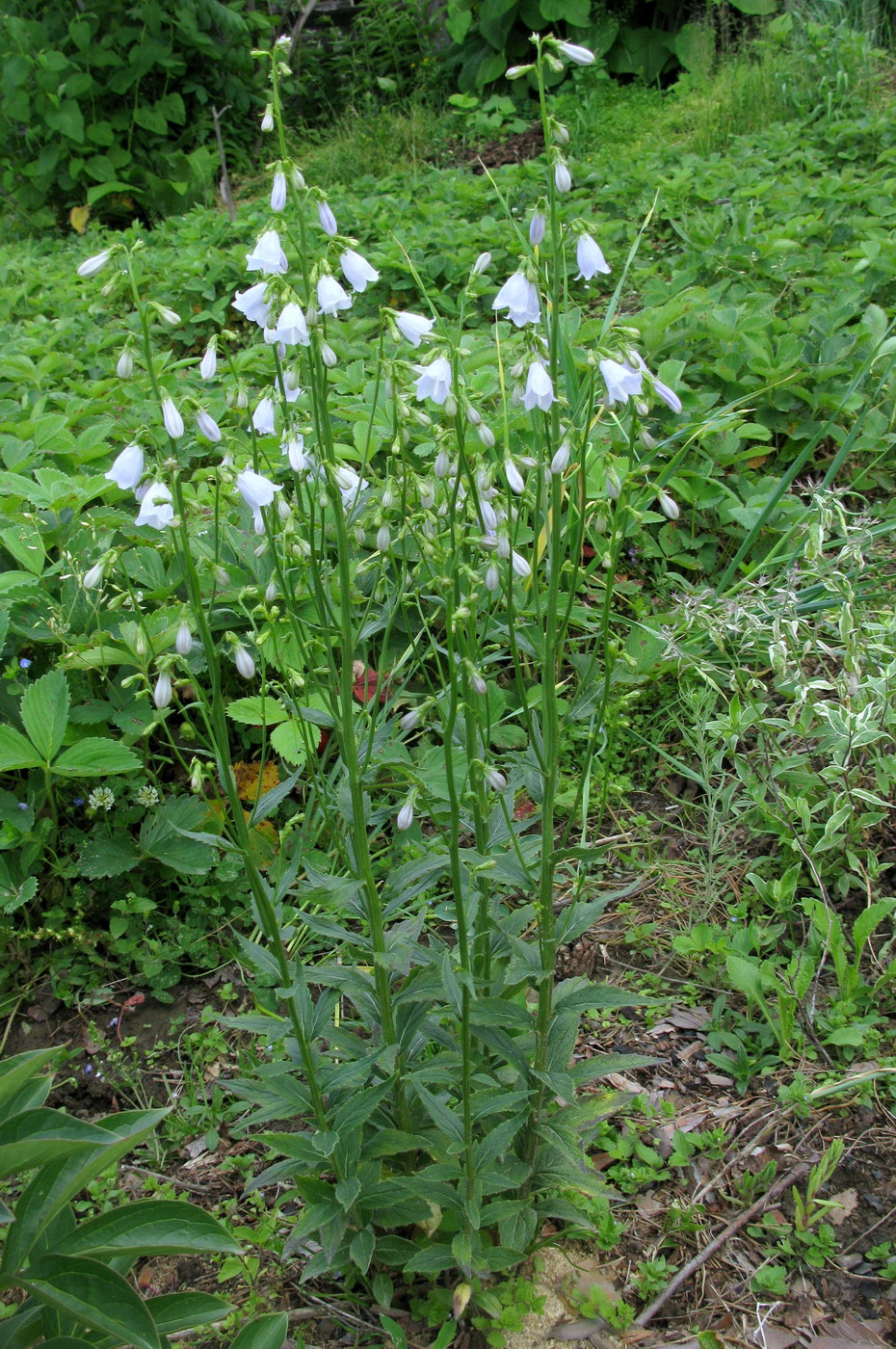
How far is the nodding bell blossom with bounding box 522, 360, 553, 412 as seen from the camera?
1.38 metres

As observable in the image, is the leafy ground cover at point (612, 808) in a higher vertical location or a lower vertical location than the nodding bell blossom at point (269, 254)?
lower

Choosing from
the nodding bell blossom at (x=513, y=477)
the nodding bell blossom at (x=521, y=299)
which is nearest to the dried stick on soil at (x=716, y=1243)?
the nodding bell blossom at (x=513, y=477)

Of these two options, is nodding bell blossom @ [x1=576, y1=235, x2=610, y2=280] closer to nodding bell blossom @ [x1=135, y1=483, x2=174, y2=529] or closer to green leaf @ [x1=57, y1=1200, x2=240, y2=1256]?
nodding bell blossom @ [x1=135, y1=483, x2=174, y2=529]

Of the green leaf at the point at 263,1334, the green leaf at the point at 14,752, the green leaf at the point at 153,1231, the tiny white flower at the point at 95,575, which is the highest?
the tiny white flower at the point at 95,575

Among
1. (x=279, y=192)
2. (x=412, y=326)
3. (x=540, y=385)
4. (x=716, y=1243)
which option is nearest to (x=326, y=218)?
(x=279, y=192)

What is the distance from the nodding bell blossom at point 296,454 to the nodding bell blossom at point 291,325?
0.55 feet

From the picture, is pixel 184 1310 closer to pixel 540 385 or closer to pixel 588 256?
pixel 540 385

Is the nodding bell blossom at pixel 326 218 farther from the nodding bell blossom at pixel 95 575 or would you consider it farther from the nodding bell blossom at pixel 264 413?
the nodding bell blossom at pixel 95 575

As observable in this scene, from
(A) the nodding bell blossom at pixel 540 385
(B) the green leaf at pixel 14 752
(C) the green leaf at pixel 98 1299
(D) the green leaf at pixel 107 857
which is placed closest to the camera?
(C) the green leaf at pixel 98 1299

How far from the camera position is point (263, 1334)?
4.97 ft

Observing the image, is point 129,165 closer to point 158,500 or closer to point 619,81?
point 619,81

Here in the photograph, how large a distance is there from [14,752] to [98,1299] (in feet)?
4.94

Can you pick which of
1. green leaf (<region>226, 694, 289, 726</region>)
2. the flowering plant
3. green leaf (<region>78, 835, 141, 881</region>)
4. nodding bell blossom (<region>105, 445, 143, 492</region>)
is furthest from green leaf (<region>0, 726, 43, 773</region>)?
nodding bell blossom (<region>105, 445, 143, 492</region>)

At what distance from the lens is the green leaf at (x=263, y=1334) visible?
1505 mm
